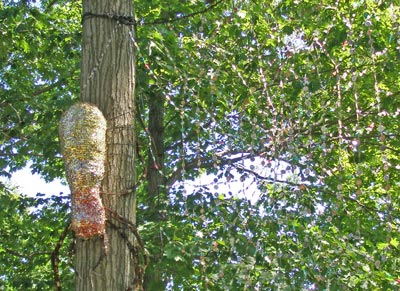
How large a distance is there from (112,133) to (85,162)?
217 mm

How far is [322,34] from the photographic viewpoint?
549cm

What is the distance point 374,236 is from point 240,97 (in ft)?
6.08

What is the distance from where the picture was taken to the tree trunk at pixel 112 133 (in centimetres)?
246

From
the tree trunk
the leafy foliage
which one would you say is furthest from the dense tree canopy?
the tree trunk

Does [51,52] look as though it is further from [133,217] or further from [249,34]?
[133,217]

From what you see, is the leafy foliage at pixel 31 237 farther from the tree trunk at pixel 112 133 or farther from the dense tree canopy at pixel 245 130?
the tree trunk at pixel 112 133

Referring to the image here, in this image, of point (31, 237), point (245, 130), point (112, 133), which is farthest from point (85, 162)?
point (31, 237)

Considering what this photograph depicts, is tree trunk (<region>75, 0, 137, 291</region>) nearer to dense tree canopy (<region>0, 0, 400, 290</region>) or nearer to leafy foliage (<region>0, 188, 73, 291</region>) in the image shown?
dense tree canopy (<region>0, 0, 400, 290</region>)

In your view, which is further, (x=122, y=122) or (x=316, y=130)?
(x=316, y=130)

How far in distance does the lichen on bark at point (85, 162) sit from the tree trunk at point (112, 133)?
7cm

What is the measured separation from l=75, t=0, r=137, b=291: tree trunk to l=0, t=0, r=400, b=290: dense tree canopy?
1439mm

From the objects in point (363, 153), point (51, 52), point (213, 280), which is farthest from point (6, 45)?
point (363, 153)

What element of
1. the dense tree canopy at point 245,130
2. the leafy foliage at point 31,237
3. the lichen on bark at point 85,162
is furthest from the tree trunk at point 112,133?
the leafy foliage at point 31,237

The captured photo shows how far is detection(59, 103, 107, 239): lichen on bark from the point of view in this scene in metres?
2.41
